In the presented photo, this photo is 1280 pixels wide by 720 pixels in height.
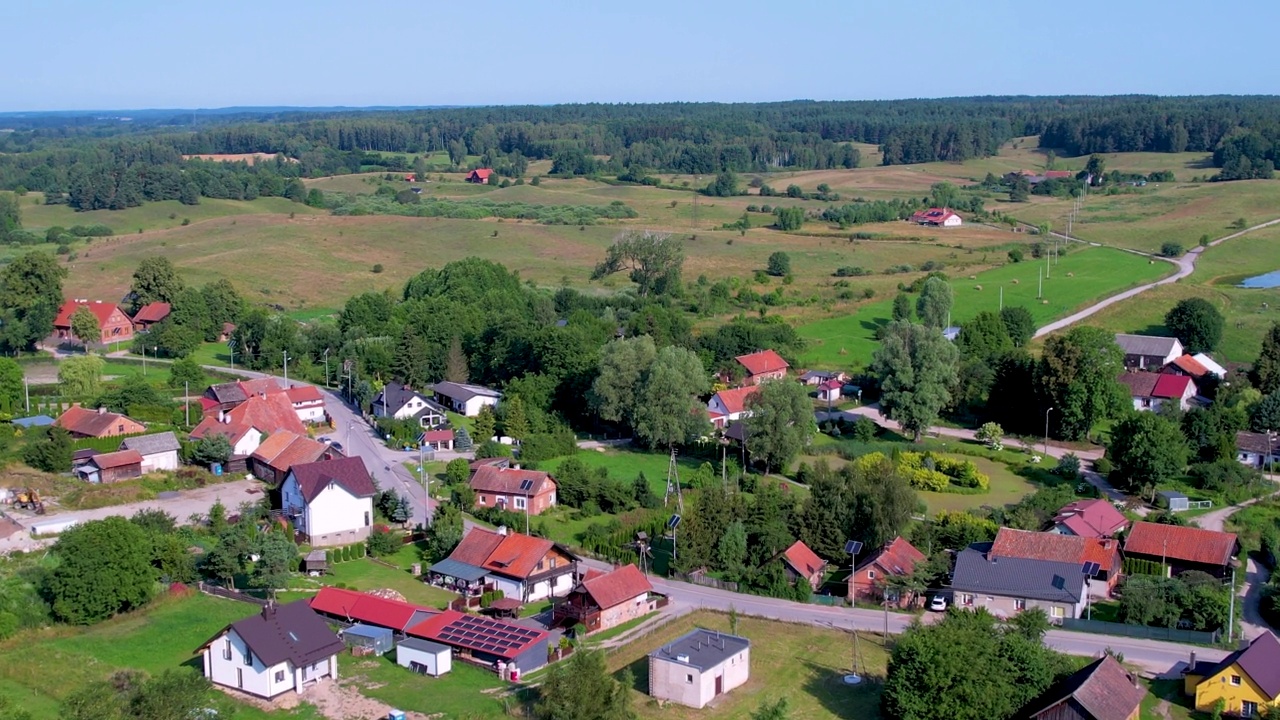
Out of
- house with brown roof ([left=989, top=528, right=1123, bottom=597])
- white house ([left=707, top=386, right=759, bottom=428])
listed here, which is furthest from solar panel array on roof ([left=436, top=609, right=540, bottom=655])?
white house ([left=707, top=386, right=759, bottom=428])

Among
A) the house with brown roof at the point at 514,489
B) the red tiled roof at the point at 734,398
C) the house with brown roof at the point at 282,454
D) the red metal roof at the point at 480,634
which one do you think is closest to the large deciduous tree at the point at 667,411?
the red tiled roof at the point at 734,398

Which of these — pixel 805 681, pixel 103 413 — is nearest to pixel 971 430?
pixel 805 681

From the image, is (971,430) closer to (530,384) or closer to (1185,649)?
(530,384)

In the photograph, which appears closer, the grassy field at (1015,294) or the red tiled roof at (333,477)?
the red tiled roof at (333,477)

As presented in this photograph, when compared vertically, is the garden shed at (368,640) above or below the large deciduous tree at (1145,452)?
below

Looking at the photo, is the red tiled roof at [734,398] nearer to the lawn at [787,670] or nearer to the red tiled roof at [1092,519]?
the red tiled roof at [1092,519]

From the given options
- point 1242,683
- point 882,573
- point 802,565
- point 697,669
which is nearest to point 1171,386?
point 882,573

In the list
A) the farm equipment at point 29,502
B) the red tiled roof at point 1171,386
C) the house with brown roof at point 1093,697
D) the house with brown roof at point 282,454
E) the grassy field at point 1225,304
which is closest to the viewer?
the house with brown roof at point 1093,697

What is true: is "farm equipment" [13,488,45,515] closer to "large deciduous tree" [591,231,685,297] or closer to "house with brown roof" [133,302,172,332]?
"house with brown roof" [133,302,172,332]
